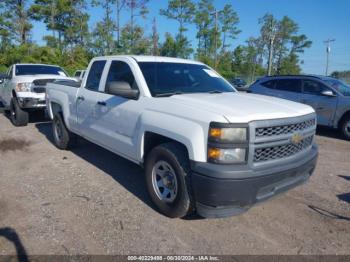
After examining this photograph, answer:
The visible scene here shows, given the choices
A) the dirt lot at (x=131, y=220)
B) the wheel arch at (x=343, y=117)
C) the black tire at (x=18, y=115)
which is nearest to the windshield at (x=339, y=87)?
the wheel arch at (x=343, y=117)

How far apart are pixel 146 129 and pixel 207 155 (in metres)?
1.00

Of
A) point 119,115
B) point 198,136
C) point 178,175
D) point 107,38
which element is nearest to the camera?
point 198,136

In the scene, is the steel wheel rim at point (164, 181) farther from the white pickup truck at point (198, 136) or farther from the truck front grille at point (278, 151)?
the truck front grille at point (278, 151)

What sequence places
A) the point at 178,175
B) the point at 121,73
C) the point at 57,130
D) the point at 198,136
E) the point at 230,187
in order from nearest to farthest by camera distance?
the point at 230,187, the point at 198,136, the point at 178,175, the point at 121,73, the point at 57,130

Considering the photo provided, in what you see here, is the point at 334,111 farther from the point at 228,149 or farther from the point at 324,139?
the point at 228,149

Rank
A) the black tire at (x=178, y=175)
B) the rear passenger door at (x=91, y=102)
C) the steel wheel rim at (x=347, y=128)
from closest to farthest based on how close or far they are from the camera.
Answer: the black tire at (x=178, y=175) < the rear passenger door at (x=91, y=102) < the steel wheel rim at (x=347, y=128)

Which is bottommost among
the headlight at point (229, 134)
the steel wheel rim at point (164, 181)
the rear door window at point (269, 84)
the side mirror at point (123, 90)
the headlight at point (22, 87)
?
the steel wheel rim at point (164, 181)

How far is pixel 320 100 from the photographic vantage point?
852 cm

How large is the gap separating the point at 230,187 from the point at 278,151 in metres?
0.72

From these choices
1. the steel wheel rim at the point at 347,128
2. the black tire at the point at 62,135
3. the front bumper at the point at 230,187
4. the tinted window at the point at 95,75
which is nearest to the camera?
the front bumper at the point at 230,187

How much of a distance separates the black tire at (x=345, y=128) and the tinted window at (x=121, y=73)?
6469mm

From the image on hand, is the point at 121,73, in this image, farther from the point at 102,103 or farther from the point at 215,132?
the point at 215,132

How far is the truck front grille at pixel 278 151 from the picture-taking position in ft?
10.2

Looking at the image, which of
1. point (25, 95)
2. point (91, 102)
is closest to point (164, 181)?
point (91, 102)
